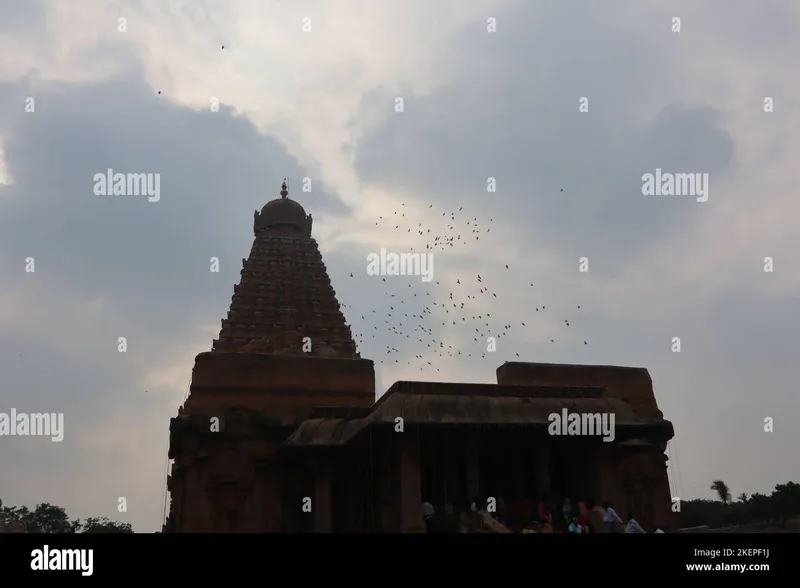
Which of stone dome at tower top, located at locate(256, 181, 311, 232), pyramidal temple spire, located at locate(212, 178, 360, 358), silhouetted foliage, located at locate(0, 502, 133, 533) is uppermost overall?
stone dome at tower top, located at locate(256, 181, 311, 232)

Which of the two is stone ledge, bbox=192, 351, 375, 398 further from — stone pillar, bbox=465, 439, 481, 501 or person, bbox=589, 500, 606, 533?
person, bbox=589, 500, 606, 533

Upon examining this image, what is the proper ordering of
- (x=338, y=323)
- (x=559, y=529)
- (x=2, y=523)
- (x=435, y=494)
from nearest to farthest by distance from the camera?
1. (x=559, y=529)
2. (x=435, y=494)
3. (x=338, y=323)
4. (x=2, y=523)

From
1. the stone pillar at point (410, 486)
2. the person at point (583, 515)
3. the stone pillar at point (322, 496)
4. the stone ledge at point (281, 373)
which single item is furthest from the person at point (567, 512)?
the stone ledge at point (281, 373)

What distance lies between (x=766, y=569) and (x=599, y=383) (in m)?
18.4

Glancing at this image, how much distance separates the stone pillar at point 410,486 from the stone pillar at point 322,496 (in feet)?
17.7

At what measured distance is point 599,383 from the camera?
26.8 m

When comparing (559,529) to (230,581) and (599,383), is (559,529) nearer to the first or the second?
(599,383)

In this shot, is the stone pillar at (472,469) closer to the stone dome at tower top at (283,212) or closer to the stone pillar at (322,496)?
the stone pillar at (322,496)

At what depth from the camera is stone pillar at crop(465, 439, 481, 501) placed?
1869cm

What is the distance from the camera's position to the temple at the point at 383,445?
18.8 meters

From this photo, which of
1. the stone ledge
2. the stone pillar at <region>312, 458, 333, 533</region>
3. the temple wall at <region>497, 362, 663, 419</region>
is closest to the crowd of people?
the stone pillar at <region>312, 458, 333, 533</region>

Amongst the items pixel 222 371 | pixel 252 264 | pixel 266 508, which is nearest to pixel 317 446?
pixel 266 508

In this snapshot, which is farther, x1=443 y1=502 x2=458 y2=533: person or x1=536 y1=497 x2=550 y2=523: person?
x1=443 y1=502 x2=458 y2=533: person

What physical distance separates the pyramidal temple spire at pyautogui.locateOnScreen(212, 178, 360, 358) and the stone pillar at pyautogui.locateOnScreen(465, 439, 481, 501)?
622 inches
